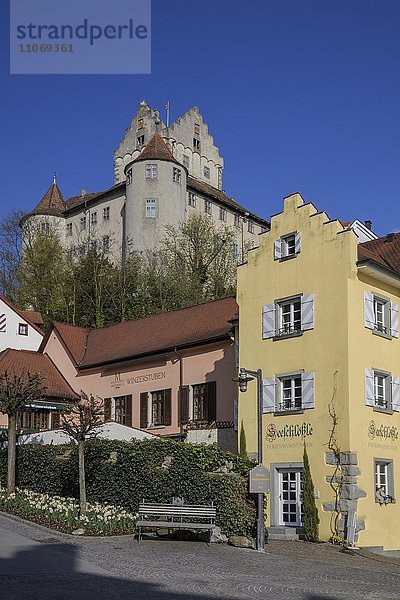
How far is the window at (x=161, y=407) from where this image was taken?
123 feet

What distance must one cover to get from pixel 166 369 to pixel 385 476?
41.5ft

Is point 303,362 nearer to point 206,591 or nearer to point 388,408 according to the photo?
point 388,408

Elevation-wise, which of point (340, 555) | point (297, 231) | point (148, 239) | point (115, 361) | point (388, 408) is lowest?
point (340, 555)

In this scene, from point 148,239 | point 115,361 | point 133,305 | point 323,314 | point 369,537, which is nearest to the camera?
point 369,537

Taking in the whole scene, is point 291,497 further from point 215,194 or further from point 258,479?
point 215,194

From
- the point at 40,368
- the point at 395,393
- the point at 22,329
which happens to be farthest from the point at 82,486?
the point at 22,329

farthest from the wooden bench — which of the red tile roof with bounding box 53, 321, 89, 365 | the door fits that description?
the red tile roof with bounding box 53, 321, 89, 365

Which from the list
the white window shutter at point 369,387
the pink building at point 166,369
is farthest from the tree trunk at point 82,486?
the white window shutter at point 369,387

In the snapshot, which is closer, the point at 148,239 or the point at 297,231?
the point at 297,231

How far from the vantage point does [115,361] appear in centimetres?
4047

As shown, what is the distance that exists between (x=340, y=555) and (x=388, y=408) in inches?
280

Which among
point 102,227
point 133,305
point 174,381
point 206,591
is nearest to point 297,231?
point 174,381

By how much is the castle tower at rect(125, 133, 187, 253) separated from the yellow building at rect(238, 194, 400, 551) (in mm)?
44228

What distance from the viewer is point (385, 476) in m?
28.6
